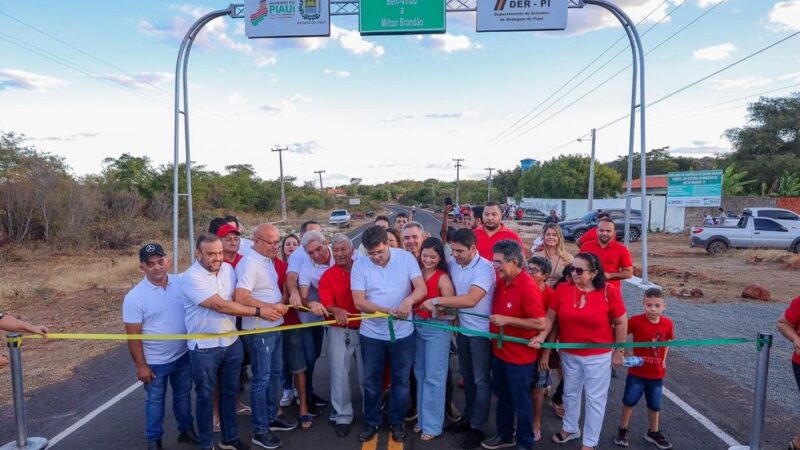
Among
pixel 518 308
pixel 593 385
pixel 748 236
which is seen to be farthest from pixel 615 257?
pixel 748 236

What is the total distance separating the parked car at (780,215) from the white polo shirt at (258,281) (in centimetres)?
2039

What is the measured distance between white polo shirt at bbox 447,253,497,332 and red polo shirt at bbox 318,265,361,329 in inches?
39.1

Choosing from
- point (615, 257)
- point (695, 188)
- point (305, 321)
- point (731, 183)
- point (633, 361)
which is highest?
point (731, 183)

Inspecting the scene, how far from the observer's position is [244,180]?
1950 inches

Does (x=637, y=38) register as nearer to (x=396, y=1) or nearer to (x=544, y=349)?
(x=396, y=1)

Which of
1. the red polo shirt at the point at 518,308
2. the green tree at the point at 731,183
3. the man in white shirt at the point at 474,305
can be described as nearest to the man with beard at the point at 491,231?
the man in white shirt at the point at 474,305

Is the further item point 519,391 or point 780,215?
point 780,215

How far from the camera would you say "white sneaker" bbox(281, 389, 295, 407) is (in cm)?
515

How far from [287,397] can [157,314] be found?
1854 mm

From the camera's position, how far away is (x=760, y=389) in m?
3.79

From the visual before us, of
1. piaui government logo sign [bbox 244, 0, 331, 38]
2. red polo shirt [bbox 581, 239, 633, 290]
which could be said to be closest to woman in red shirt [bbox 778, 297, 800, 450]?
red polo shirt [bbox 581, 239, 633, 290]

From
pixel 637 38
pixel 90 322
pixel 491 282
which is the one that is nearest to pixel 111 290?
pixel 90 322

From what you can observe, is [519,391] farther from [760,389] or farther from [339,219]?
[339,219]

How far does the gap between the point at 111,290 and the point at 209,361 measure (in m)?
10.5
